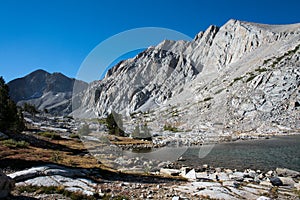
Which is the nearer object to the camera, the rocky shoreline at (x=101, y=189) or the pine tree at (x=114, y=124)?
the rocky shoreline at (x=101, y=189)

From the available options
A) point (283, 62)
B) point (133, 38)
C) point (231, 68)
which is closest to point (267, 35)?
point (231, 68)

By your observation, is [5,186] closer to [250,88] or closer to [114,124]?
[114,124]

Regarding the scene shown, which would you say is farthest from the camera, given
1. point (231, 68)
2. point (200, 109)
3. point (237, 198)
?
point (231, 68)

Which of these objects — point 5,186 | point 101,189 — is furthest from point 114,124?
point 5,186

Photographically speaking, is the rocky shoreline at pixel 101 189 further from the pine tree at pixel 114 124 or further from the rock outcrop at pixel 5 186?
the pine tree at pixel 114 124

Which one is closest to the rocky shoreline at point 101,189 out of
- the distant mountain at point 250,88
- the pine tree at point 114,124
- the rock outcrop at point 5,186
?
the rock outcrop at point 5,186

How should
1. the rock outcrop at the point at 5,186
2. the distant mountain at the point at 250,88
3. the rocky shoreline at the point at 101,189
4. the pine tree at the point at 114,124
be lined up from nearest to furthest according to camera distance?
the rock outcrop at the point at 5,186 → the rocky shoreline at the point at 101,189 → the pine tree at the point at 114,124 → the distant mountain at the point at 250,88

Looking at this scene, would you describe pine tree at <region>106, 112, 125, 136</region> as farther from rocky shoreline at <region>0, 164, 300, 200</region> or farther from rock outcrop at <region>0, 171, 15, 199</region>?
rock outcrop at <region>0, 171, 15, 199</region>

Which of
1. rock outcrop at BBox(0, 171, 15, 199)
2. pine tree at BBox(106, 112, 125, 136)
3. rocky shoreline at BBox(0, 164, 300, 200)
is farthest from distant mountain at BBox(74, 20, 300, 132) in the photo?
rock outcrop at BBox(0, 171, 15, 199)

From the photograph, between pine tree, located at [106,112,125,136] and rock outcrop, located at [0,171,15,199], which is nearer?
rock outcrop, located at [0,171,15,199]

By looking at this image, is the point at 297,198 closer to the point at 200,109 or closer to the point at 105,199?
the point at 105,199

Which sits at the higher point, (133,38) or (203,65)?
(203,65)

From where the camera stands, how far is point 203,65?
190250 millimetres

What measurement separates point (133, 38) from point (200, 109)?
9032cm
